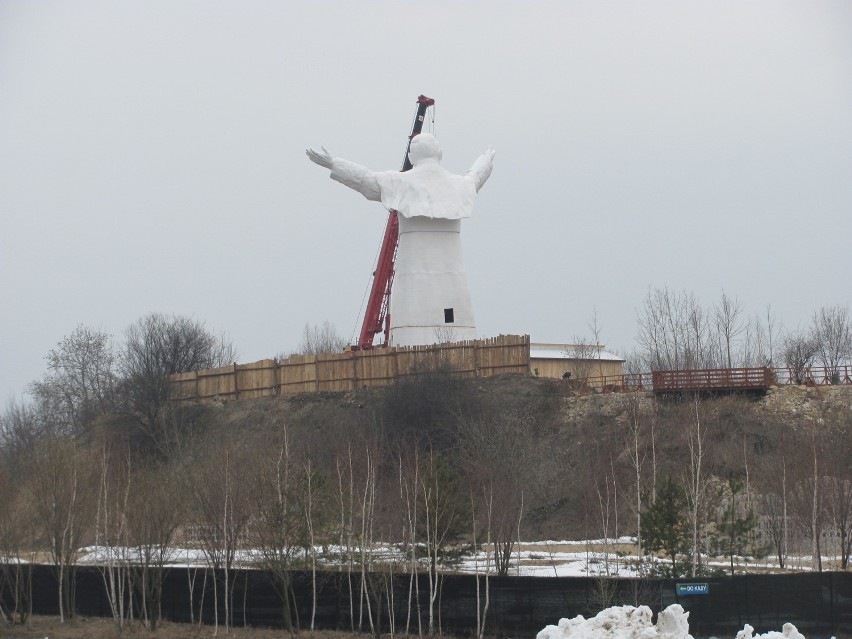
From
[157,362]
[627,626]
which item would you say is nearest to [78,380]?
[157,362]

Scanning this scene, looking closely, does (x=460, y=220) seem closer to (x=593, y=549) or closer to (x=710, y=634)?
(x=593, y=549)

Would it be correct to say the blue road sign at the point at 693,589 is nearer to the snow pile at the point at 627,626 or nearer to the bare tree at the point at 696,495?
the bare tree at the point at 696,495

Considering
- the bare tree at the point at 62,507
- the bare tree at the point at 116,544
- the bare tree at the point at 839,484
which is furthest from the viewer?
the bare tree at the point at 62,507

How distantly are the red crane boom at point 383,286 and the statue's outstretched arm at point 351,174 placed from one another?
109 inches

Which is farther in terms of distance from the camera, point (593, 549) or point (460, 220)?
point (460, 220)

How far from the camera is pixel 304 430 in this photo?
4241 cm

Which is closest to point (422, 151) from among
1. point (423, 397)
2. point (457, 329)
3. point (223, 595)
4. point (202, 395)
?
point (457, 329)

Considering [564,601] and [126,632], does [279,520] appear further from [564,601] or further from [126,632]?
[564,601]

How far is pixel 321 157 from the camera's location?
44125 millimetres

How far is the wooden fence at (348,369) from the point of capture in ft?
144

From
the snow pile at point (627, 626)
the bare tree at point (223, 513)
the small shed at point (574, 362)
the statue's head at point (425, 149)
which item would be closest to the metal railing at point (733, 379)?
the small shed at point (574, 362)

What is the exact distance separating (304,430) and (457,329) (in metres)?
6.63

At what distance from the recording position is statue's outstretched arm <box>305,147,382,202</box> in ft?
145

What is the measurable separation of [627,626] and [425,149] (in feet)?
94.8
